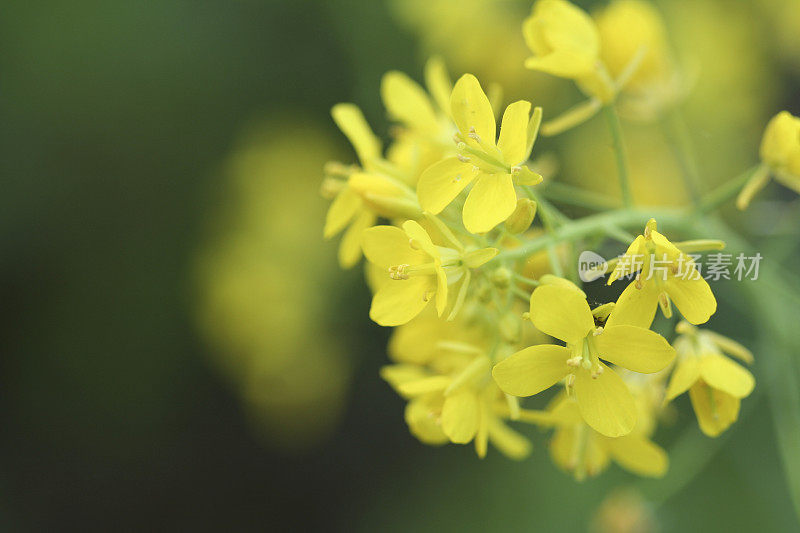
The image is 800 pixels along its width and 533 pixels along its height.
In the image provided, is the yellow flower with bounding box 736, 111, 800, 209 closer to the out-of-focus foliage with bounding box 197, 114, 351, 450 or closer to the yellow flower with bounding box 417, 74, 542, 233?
the yellow flower with bounding box 417, 74, 542, 233

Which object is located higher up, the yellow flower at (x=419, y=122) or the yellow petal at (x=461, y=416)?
the yellow flower at (x=419, y=122)

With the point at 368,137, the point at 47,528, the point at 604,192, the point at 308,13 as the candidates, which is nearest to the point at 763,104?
the point at 604,192

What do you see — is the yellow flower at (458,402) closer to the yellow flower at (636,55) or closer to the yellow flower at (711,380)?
the yellow flower at (711,380)

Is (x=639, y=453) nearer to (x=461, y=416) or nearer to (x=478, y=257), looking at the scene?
(x=461, y=416)

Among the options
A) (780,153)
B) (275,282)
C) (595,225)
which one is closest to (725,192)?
(780,153)

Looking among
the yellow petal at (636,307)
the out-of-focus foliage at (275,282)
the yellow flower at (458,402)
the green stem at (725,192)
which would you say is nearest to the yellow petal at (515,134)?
the yellow petal at (636,307)

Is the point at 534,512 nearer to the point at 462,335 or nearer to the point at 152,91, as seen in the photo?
the point at 462,335

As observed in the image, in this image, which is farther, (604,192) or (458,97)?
(604,192)
